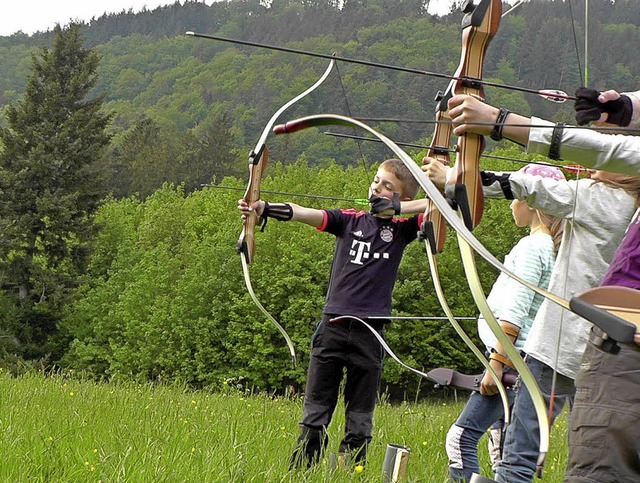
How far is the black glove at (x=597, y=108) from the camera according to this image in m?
2.26

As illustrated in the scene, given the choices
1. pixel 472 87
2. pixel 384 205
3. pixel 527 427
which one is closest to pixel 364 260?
pixel 384 205

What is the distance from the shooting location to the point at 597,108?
230 centimetres

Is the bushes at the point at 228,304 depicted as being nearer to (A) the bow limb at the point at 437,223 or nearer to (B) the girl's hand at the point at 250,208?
(B) the girl's hand at the point at 250,208

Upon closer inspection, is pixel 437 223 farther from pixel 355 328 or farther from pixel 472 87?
pixel 355 328

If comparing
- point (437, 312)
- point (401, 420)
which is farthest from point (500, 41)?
point (437, 312)

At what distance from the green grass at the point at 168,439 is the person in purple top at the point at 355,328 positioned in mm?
162

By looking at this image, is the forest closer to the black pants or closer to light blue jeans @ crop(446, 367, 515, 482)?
the black pants

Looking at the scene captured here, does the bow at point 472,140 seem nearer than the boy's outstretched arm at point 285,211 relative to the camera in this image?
Yes

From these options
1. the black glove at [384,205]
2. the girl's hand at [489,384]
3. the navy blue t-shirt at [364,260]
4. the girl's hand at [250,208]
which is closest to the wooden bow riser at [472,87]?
the girl's hand at [489,384]

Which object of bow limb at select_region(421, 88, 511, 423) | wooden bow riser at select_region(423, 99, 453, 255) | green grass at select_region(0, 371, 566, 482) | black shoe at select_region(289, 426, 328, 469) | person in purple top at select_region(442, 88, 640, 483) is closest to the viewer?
person in purple top at select_region(442, 88, 640, 483)

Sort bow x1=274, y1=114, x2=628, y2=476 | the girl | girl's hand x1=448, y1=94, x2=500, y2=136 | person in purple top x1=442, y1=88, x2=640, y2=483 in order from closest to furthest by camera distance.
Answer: bow x1=274, y1=114, x2=628, y2=476 → person in purple top x1=442, y1=88, x2=640, y2=483 → girl's hand x1=448, y1=94, x2=500, y2=136 → the girl

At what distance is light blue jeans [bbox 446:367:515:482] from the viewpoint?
337 cm

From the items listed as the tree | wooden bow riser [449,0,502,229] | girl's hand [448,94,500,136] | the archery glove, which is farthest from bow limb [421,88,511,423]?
the tree

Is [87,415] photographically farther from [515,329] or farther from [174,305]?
[174,305]
